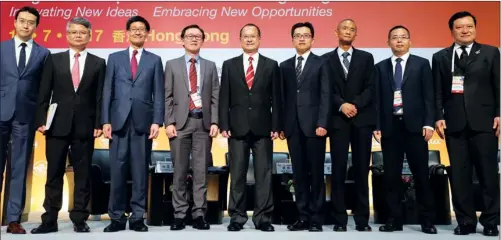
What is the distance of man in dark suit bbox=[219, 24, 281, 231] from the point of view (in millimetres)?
3633

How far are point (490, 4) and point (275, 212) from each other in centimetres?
355

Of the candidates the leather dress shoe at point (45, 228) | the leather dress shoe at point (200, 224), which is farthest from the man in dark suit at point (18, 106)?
the leather dress shoe at point (200, 224)

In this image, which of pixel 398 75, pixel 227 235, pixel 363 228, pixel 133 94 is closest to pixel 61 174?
pixel 133 94

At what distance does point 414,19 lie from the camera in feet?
18.6

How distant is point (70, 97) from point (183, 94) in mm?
790

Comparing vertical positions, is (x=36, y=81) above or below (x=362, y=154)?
above

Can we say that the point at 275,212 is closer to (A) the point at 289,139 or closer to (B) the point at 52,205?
(A) the point at 289,139

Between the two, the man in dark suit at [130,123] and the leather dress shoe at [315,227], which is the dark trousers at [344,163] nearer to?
the leather dress shoe at [315,227]

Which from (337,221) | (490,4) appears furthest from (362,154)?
(490,4)

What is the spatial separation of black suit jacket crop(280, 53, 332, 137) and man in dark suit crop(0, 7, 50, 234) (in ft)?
5.88

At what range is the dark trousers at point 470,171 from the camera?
3.47 metres

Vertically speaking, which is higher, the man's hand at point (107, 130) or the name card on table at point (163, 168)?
the man's hand at point (107, 130)

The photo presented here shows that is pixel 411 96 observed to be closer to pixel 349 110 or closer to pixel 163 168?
pixel 349 110

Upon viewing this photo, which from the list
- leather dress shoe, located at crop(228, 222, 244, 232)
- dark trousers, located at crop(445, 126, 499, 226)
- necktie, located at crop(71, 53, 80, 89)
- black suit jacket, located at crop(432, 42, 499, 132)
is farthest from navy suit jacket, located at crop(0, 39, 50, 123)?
dark trousers, located at crop(445, 126, 499, 226)
